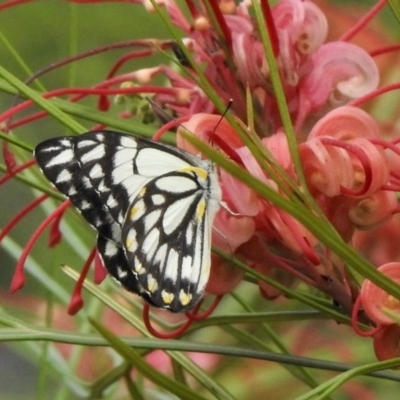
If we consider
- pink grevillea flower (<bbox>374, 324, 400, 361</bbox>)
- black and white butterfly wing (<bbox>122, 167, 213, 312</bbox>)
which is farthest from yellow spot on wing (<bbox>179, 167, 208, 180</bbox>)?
pink grevillea flower (<bbox>374, 324, 400, 361</bbox>)

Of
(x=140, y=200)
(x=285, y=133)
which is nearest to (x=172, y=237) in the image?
(x=140, y=200)

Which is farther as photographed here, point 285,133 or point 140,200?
point 140,200

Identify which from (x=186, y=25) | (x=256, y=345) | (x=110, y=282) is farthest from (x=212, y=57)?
(x=110, y=282)

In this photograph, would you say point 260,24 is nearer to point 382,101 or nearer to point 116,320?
point 382,101

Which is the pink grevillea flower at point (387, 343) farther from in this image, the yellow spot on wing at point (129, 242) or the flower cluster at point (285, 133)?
the yellow spot on wing at point (129, 242)

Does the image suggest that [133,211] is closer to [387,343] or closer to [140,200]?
[140,200]

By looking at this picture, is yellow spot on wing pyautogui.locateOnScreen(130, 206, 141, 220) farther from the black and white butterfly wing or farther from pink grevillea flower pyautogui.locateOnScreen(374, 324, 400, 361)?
pink grevillea flower pyautogui.locateOnScreen(374, 324, 400, 361)
